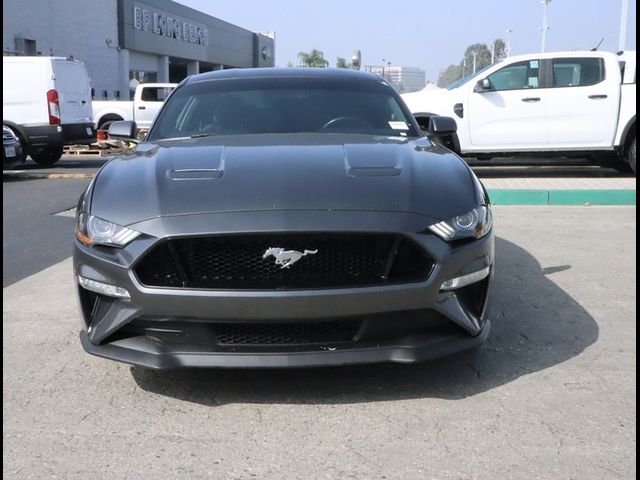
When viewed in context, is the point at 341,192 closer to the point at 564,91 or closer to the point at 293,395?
the point at 293,395

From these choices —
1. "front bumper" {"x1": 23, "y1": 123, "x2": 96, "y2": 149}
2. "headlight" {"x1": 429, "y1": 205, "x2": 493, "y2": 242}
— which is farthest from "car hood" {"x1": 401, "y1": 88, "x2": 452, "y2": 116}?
"headlight" {"x1": 429, "y1": 205, "x2": 493, "y2": 242}

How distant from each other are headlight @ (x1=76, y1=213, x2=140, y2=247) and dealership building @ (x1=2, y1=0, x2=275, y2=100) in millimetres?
16679

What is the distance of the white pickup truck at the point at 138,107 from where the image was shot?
73.4 ft

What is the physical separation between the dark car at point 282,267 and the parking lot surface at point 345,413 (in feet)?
0.89

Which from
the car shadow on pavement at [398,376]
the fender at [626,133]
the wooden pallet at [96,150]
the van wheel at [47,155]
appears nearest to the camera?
the car shadow on pavement at [398,376]

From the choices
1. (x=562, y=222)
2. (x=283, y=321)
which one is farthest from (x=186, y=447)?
(x=562, y=222)

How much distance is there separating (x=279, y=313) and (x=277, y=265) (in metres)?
0.20

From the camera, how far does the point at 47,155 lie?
609 inches

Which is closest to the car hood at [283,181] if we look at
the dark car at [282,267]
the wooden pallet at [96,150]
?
the dark car at [282,267]

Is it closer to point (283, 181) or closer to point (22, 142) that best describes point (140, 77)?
point (22, 142)

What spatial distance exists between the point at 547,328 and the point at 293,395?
5.53 feet

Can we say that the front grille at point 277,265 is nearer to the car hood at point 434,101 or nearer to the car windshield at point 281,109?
the car windshield at point 281,109

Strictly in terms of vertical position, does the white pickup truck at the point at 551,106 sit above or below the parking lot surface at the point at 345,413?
above

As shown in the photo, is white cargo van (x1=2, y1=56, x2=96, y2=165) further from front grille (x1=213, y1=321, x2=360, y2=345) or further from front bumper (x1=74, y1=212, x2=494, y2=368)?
front grille (x1=213, y1=321, x2=360, y2=345)
